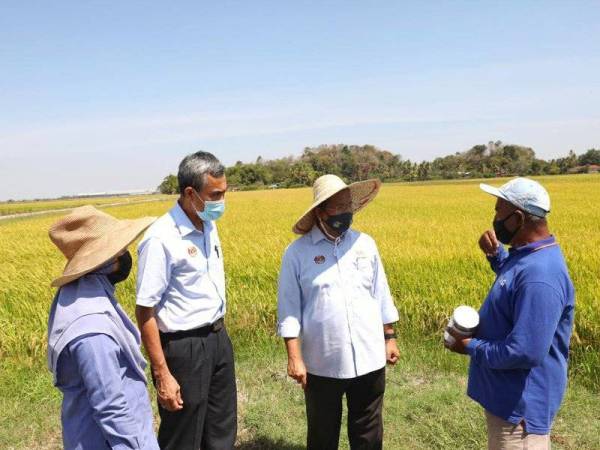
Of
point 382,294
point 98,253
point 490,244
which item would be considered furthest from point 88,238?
point 490,244

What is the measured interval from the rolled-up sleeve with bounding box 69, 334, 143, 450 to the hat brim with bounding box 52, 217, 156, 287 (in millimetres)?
289

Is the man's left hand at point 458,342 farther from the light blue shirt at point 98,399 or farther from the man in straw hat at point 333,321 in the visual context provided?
the light blue shirt at point 98,399

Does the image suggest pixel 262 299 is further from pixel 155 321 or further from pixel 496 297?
pixel 496 297

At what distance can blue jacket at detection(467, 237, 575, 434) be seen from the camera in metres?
1.90

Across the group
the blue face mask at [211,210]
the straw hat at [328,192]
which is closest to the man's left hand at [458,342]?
the straw hat at [328,192]

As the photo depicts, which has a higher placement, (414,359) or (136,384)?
(136,384)

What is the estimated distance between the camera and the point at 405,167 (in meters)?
94.8

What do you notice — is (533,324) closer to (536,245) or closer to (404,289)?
(536,245)

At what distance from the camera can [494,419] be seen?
2162mm

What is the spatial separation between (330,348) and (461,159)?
321 ft

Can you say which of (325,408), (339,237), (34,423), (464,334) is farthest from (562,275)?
(34,423)

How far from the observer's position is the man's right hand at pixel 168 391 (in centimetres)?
248

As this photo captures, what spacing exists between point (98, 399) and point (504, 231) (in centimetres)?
197

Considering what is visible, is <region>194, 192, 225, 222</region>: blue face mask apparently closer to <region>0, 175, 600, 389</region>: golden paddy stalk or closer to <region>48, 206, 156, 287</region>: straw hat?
<region>48, 206, 156, 287</region>: straw hat
